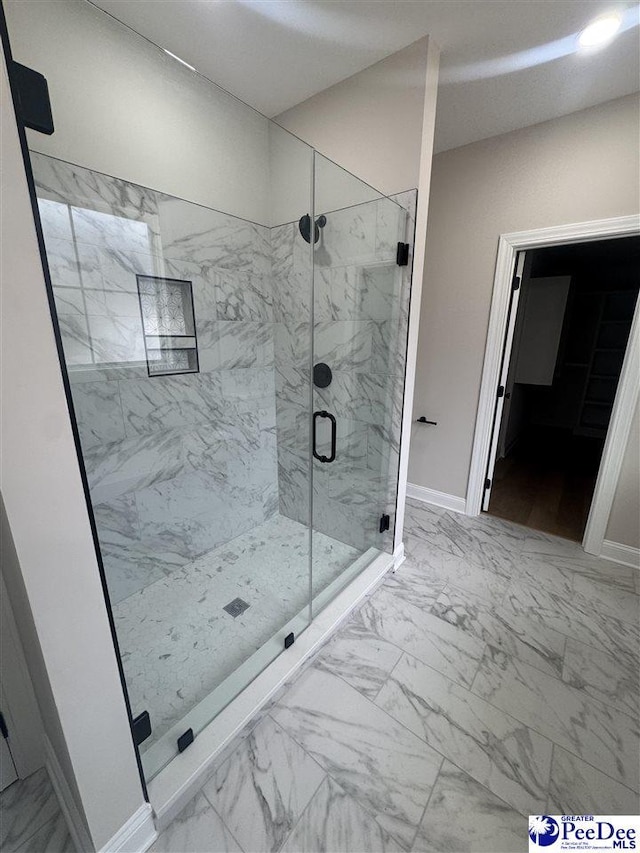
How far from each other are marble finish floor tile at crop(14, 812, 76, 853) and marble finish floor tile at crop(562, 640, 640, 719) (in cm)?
193

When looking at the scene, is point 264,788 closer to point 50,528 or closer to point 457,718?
point 457,718

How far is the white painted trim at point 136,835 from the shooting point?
3.06 feet

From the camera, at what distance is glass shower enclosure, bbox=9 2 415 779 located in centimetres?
150

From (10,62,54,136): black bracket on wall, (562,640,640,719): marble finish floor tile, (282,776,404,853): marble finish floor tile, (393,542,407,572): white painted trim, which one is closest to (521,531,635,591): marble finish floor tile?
(562,640,640,719): marble finish floor tile

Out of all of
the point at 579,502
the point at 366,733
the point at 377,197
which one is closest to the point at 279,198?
the point at 377,197

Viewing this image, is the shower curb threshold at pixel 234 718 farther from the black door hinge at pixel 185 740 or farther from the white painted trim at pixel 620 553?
the white painted trim at pixel 620 553

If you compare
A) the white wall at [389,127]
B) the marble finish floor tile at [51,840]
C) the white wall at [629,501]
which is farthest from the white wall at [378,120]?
the marble finish floor tile at [51,840]

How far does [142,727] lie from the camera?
108cm

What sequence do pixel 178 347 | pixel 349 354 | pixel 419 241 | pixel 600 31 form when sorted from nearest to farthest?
pixel 600 31 → pixel 419 241 → pixel 178 347 → pixel 349 354

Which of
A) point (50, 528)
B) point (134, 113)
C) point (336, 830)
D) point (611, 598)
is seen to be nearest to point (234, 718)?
point (336, 830)

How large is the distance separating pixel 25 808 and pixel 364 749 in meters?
1.12

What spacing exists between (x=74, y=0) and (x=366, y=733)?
3214 mm

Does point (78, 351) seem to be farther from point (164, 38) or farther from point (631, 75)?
point (631, 75)

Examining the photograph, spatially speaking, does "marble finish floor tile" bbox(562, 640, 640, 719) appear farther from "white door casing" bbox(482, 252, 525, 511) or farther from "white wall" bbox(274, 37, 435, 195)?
"white wall" bbox(274, 37, 435, 195)
